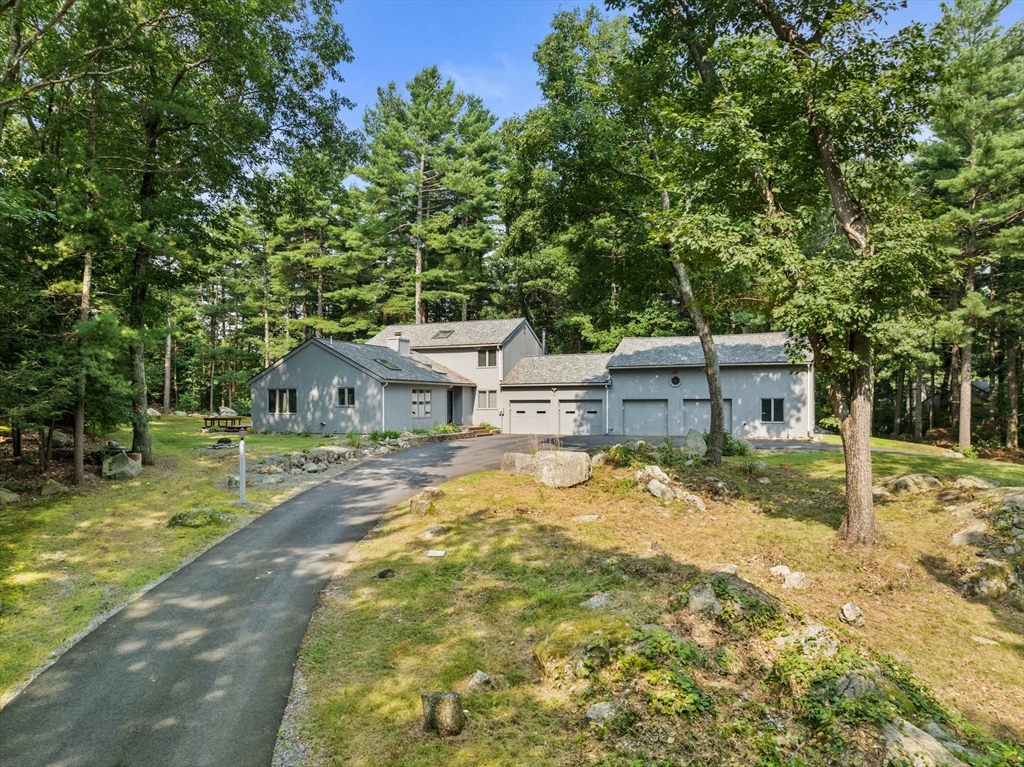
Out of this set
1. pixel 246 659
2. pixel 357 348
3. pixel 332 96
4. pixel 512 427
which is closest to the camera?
pixel 246 659

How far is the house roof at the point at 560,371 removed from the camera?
3023cm

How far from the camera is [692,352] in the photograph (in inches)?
1104

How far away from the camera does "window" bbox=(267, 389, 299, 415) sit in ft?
88.0

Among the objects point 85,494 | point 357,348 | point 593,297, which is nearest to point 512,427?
point 357,348

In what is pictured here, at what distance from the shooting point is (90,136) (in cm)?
1301

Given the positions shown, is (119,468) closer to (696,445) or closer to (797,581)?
(797,581)

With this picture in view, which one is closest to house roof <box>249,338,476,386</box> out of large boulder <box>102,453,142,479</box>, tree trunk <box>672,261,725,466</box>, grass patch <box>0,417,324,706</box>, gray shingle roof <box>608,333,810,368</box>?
gray shingle roof <box>608,333,810,368</box>

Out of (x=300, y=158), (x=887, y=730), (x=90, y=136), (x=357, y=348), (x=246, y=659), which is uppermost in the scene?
(x=300, y=158)

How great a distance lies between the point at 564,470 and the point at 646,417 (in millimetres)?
16756

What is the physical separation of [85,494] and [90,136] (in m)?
8.95

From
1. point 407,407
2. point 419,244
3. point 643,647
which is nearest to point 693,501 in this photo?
point 643,647

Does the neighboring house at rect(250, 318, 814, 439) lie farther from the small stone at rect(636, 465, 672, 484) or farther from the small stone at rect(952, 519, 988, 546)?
the small stone at rect(952, 519, 988, 546)

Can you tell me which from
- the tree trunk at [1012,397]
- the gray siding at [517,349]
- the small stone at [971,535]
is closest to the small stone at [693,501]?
the small stone at [971,535]

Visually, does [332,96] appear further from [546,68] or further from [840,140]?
[840,140]
